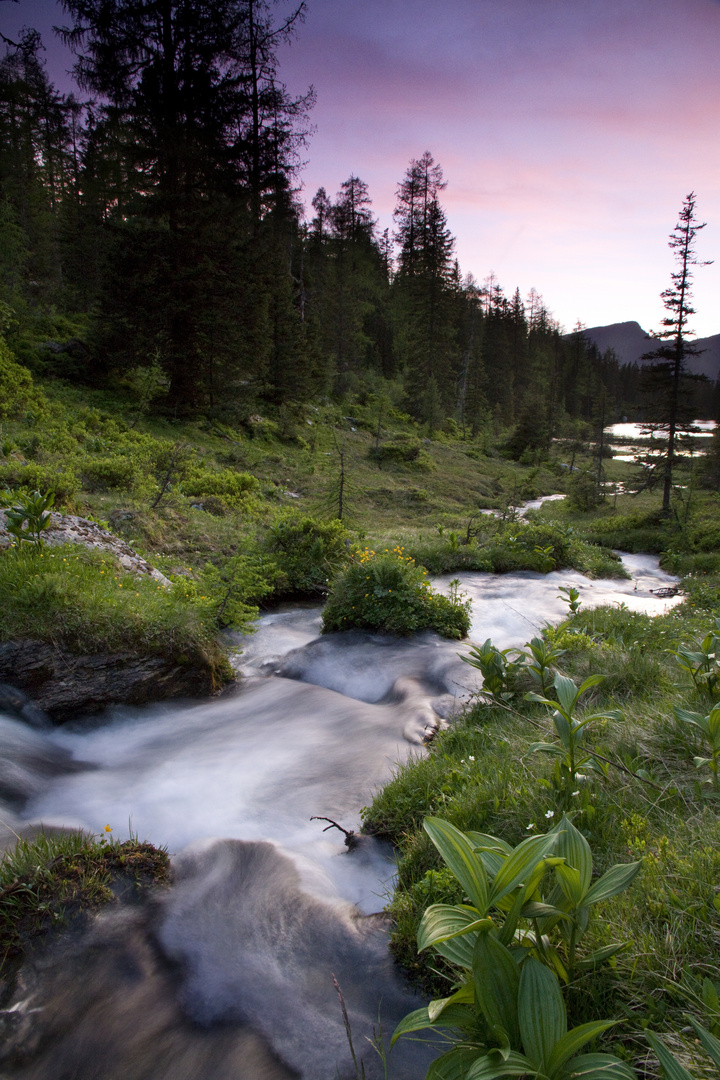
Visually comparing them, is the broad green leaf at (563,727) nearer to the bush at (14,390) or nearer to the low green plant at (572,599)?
the low green plant at (572,599)

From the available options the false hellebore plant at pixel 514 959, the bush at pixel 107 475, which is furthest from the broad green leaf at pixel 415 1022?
the bush at pixel 107 475

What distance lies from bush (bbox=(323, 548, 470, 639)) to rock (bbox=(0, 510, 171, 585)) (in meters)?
2.64

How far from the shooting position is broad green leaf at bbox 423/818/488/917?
182 cm

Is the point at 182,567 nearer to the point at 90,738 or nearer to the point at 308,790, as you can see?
the point at 90,738

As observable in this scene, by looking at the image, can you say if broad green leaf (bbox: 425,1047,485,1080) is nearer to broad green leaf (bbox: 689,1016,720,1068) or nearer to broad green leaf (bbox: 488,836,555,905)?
broad green leaf (bbox: 488,836,555,905)

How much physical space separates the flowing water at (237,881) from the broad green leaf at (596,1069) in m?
1.11

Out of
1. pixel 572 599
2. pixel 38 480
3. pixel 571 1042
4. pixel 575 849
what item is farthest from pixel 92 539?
pixel 571 1042

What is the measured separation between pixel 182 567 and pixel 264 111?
79.6ft

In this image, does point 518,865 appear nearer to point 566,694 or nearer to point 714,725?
point 566,694

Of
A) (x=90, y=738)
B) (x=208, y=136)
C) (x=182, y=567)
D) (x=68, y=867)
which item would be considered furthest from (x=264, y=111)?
(x=68, y=867)

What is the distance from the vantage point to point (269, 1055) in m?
2.46

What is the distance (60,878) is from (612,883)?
300 centimetres

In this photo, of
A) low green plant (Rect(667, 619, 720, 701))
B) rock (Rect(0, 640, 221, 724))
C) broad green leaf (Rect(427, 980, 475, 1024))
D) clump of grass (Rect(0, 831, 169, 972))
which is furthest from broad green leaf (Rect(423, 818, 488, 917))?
rock (Rect(0, 640, 221, 724))

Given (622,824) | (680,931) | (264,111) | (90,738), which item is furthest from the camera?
(264,111)
